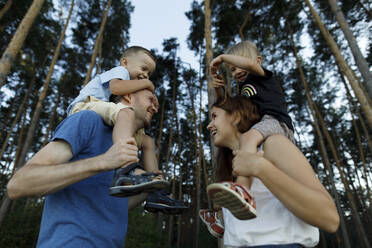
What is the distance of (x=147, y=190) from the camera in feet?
4.05

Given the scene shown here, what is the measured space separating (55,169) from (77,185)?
245 millimetres

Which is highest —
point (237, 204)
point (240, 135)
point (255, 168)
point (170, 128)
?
point (170, 128)

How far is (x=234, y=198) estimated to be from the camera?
100 cm

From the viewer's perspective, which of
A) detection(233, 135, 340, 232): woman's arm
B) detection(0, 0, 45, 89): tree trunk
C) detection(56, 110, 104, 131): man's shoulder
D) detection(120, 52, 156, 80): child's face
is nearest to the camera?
detection(233, 135, 340, 232): woman's arm

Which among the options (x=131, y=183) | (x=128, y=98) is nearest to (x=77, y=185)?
(x=131, y=183)

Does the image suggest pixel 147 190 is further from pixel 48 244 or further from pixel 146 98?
pixel 146 98

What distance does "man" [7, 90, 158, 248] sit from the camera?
1123 millimetres

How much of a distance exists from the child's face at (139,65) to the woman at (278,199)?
1413 mm

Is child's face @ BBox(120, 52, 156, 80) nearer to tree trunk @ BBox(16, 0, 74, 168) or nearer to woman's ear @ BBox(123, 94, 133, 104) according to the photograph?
woman's ear @ BBox(123, 94, 133, 104)

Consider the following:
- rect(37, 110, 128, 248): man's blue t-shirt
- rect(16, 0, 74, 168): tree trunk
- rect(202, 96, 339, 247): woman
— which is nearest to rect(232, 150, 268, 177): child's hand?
rect(202, 96, 339, 247): woman

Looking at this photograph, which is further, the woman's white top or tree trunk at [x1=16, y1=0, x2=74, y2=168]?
tree trunk at [x1=16, y1=0, x2=74, y2=168]

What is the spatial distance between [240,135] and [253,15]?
1245 centimetres

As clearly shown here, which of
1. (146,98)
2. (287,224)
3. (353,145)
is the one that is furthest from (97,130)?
(353,145)

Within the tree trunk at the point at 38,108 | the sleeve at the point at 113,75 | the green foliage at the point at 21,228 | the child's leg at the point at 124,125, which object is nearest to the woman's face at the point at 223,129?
the child's leg at the point at 124,125
